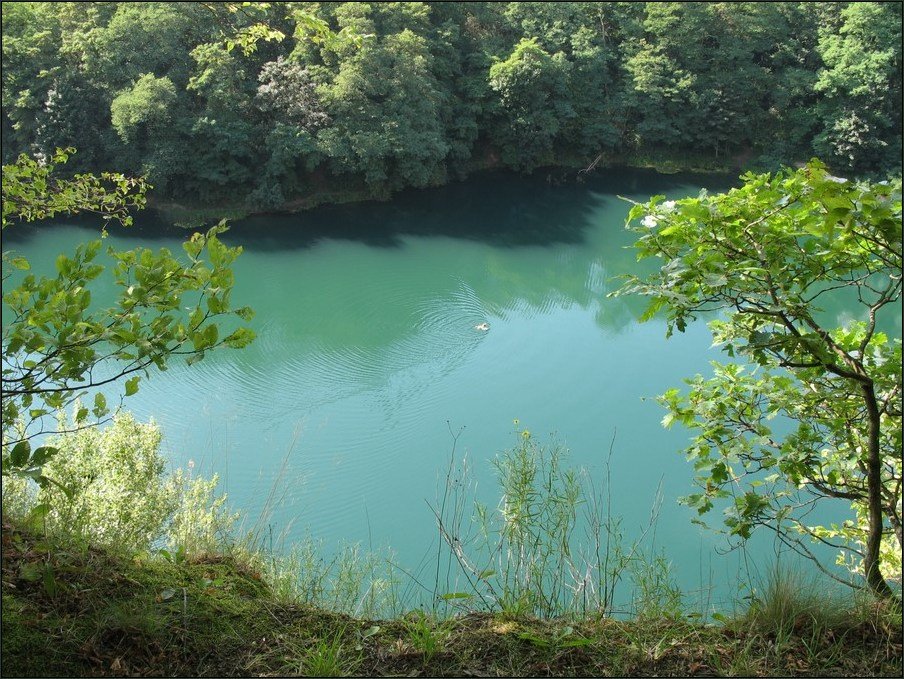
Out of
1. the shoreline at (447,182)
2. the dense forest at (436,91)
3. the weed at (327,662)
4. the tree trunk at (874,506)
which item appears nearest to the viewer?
the weed at (327,662)

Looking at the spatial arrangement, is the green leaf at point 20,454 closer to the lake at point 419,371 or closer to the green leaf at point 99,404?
the green leaf at point 99,404

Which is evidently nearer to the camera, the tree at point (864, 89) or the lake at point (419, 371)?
the lake at point (419, 371)

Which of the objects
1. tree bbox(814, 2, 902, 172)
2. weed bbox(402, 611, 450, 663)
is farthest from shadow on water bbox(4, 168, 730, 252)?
weed bbox(402, 611, 450, 663)

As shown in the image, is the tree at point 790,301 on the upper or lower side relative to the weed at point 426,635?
upper

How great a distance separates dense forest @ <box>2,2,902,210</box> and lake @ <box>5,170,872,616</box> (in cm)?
120

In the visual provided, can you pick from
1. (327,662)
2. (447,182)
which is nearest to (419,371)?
(327,662)

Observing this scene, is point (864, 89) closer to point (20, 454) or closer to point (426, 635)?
point (426, 635)

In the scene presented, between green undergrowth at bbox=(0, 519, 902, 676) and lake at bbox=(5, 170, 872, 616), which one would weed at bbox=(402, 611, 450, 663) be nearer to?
green undergrowth at bbox=(0, 519, 902, 676)

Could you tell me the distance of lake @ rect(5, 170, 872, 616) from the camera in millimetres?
6195

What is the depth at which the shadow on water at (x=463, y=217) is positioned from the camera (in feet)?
43.4

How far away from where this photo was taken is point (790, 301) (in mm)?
1690

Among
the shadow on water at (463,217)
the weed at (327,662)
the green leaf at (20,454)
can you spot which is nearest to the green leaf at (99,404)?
the green leaf at (20,454)

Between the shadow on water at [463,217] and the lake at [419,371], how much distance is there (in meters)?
0.05

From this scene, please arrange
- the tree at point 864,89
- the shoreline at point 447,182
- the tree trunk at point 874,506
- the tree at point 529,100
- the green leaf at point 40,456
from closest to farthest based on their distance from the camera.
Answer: the green leaf at point 40,456
the tree trunk at point 874,506
the shoreline at point 447,182
the tree at point 529,100
the tree at point 864,89
